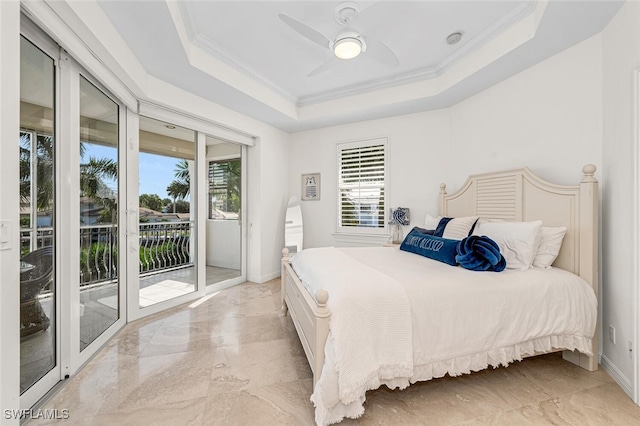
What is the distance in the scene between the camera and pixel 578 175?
224 centimetres

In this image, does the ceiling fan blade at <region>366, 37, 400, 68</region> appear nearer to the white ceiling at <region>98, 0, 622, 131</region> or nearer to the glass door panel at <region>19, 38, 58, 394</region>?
the white ceiling at <region>98, 0, 622, 131</region>

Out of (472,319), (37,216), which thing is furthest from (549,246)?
(37,216)

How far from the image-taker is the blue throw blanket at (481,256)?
1900mm

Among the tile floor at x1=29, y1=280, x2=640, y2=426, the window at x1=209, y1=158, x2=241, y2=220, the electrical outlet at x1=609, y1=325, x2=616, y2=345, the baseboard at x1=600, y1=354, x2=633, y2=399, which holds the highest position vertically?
the window at x1=209, y1=158, x2=241, y2=220

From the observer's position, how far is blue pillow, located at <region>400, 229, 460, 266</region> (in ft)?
7.10

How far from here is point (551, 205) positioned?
2.30m

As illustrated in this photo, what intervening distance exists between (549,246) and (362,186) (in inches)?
98.8

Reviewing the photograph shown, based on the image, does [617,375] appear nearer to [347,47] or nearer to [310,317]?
[310,317]

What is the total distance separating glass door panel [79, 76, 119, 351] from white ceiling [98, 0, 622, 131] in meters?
0.64

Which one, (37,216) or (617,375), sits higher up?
(37,216)

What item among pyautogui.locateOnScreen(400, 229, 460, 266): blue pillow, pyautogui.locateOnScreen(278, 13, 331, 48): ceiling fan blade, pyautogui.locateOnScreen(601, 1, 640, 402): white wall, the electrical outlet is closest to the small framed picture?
pyautogui.locateOnScreen(400, 229, 460, 266): blue pillow

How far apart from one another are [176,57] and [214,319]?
260 cm
